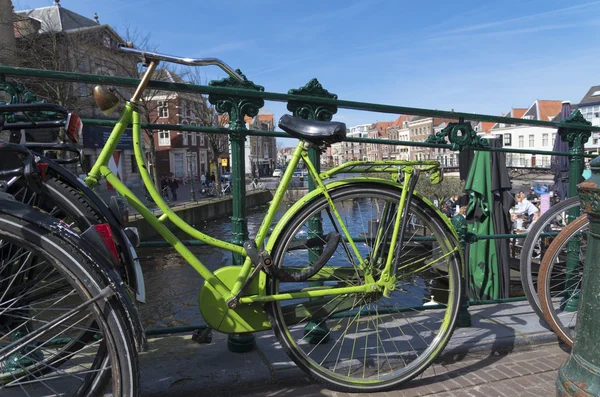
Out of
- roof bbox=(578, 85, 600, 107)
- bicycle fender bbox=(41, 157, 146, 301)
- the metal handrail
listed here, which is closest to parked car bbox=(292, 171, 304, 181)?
the metal handrail

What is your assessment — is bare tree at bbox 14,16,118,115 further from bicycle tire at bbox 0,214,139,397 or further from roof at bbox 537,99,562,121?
roof at bbox 537,99,562,121

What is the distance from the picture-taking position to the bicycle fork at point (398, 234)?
7.68 feet

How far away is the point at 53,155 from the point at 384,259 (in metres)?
1.89

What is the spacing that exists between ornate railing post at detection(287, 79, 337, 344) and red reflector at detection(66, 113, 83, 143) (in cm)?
118

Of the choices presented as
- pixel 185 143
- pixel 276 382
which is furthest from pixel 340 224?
pixel 185 143

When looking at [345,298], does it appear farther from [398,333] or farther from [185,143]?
[185,143]

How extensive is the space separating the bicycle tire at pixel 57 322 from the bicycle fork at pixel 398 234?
129 centimetres

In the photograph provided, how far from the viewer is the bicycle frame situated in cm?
206

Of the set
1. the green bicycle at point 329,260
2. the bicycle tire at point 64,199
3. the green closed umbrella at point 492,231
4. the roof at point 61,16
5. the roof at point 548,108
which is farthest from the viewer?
the roof at point 548,108

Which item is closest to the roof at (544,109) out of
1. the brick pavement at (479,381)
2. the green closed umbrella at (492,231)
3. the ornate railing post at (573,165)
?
the green closed umbrella at (492,231)

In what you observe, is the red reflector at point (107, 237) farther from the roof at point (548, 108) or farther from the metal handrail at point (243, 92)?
the roof at point (548, 108)

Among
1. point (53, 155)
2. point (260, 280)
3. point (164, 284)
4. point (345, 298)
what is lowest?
point (164, 284)

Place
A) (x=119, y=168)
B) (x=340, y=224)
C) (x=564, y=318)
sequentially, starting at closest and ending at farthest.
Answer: (x=119, y=168) < (x=340, y=224) < (x=564, y=318)

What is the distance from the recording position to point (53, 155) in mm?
2430
